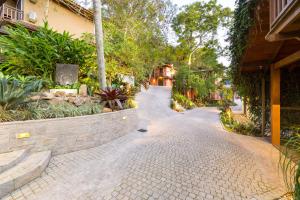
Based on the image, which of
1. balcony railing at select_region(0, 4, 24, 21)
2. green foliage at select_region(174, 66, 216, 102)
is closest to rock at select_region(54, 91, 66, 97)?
balcony railing at select_region(0, 4, 24, 21)

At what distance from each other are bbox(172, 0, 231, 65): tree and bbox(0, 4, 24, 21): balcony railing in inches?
560

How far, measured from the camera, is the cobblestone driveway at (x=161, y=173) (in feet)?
8.13

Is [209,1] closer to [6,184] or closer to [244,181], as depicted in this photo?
[244,181]

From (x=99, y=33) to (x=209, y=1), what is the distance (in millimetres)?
16240

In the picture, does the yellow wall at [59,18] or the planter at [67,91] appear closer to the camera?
the planter at [67,91]

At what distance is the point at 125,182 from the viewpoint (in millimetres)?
2748

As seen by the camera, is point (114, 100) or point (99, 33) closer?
point (114, 100)

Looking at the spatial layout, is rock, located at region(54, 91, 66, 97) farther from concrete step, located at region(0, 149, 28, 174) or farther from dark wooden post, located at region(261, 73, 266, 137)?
dark wooden post, located at region(261, 73, 266, 137)

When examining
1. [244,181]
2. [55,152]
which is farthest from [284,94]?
[55,152]

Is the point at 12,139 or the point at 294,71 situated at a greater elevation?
the point at 294,71

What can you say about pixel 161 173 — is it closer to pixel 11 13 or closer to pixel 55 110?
pixel 55 110

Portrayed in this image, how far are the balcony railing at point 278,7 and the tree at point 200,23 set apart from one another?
16558mm

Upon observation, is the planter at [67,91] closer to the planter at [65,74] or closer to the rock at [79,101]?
the planter at [65,74]

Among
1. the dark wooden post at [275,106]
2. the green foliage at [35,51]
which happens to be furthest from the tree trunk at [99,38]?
the dark wooden post at [275,106]
